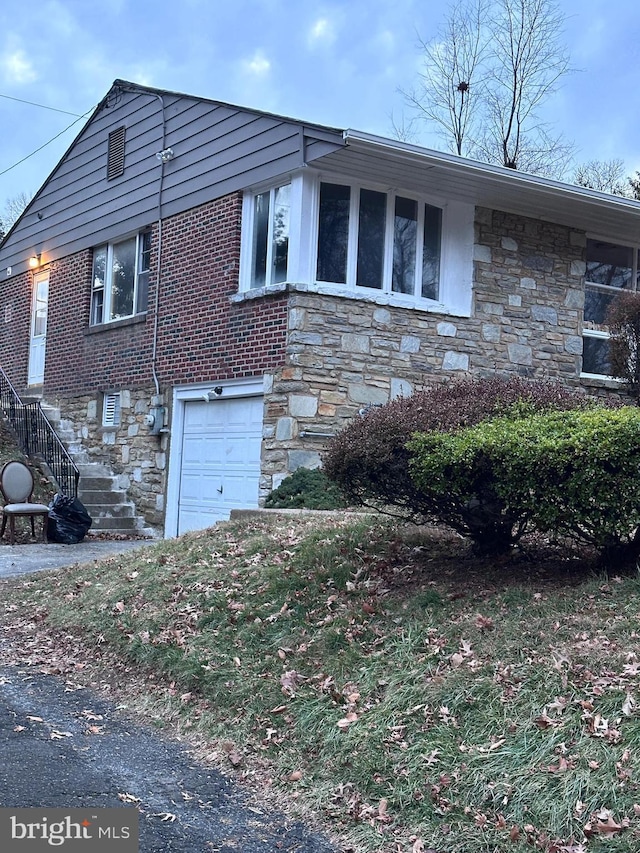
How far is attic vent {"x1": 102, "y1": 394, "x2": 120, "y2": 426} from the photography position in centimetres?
1450

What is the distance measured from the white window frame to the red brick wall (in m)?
0.25

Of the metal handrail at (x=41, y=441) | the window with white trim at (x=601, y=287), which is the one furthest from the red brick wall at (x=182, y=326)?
the window with white trim at (x=601, y=287)

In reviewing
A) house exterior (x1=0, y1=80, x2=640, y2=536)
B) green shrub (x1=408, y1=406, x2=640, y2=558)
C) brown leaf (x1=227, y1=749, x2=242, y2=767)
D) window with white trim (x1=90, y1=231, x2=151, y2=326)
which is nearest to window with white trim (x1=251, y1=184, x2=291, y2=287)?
house exterior (x1=0, y1=80, x2=640, y2=536)

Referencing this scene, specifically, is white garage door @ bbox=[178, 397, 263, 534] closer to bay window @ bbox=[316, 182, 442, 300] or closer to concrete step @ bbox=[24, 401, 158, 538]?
concrete step @ bbox=[24, 401, 158, 538]

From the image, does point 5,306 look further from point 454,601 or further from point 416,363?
point 454,601

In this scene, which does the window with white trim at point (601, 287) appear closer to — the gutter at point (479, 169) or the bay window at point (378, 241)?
the gutter at point (479, 169)

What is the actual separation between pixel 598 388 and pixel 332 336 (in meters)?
4.31

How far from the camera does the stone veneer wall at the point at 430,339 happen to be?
10984 mm

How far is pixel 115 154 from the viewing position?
15.4 meters

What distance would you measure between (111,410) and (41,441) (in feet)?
4.17

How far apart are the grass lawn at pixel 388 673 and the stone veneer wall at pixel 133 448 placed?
214 inches

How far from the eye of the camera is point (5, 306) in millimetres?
18438

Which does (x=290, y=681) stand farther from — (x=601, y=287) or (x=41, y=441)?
(x=41, y=441)

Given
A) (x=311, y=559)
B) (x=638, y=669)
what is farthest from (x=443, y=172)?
(x=638, y=669)
